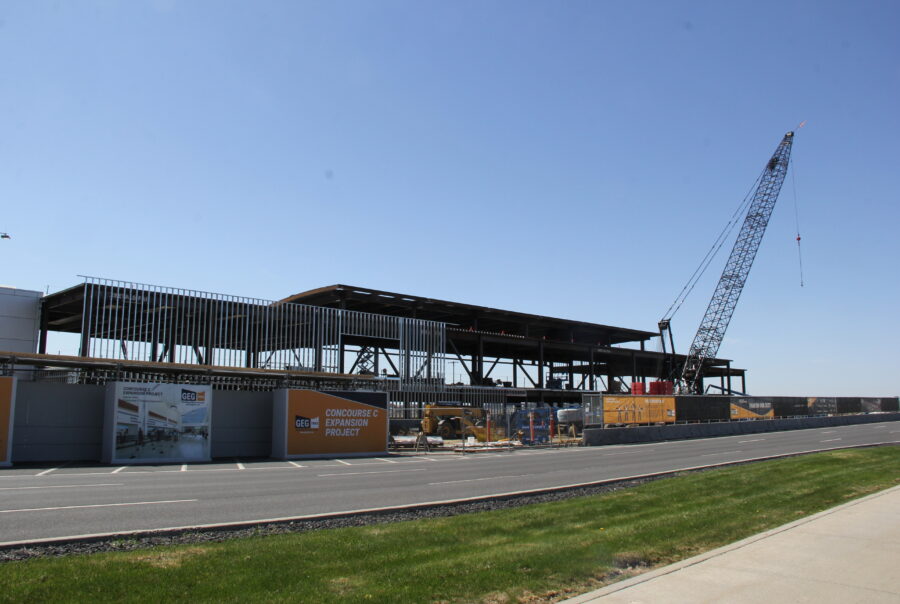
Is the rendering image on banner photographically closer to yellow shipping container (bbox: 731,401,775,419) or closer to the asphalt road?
the asphalt road

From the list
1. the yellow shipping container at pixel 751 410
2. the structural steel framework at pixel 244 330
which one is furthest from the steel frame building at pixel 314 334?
the yellow shipping container at pixel 751 410

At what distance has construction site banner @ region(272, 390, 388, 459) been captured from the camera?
1073 inches

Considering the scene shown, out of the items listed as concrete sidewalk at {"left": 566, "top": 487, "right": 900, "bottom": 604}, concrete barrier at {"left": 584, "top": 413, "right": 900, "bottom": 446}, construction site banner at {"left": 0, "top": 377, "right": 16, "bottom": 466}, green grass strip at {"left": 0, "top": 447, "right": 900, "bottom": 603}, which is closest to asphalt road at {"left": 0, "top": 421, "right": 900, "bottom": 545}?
construction site banner at {"left": 0, "top": 377, "right": 16, "bottom": 466}

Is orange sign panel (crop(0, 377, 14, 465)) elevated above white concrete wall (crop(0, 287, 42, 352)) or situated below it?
below

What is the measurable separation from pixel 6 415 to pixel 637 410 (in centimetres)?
3142

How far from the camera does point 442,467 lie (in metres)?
22.4

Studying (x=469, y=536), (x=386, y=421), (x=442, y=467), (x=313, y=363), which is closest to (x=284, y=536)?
(x=469, y=536)

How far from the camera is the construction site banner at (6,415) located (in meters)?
21.4

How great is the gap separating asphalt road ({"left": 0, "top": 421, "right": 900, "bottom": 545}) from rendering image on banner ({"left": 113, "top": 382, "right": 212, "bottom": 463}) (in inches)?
66.6

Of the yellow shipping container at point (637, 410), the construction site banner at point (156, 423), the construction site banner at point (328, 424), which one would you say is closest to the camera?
the construction site banner at point (156, 423)

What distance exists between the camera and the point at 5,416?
2156cm

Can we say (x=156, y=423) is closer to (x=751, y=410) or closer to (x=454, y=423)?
(x=454, y=423)

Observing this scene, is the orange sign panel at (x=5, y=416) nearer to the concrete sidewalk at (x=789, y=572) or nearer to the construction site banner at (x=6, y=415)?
the construction site banner at (x=6, y=415)

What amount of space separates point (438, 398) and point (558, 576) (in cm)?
5072
